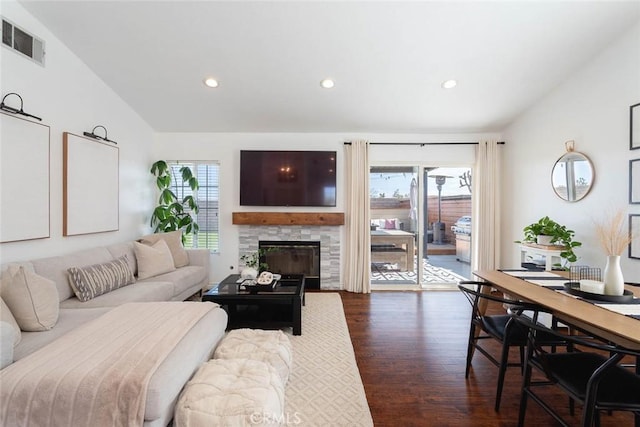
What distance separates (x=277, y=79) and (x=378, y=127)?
1.73m

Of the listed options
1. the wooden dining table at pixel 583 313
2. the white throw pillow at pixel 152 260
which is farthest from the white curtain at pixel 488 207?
the white throw pillow at pixel 152 260

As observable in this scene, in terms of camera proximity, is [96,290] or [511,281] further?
[96,290]

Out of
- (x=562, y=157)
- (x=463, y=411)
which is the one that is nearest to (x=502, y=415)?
(x=463, y=411)

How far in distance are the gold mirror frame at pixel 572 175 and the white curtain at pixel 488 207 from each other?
89 centimetres

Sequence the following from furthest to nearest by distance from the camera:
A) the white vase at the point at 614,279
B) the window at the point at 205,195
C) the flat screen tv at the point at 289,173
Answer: the window at the point at 205,195, the flat screen tv at the point at 289,173, the white vase at the point at 614,279

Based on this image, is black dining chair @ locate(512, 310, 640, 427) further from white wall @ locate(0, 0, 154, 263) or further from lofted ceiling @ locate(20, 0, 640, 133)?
white wall @ locate(0, 0, 154, 263)

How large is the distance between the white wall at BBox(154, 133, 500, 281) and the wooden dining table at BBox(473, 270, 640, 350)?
9.08 feet

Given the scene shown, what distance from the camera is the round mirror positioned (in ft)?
9.87

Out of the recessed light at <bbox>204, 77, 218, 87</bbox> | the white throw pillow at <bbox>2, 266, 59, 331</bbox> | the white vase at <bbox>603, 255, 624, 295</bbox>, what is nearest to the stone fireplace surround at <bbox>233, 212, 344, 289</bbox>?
the recessed light at <bbox>204, 77, 218, 87</bbox>

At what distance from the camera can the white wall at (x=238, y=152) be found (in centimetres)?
448

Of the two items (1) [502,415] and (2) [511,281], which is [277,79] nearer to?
(2) [511,281]

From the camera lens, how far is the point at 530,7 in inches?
93.9

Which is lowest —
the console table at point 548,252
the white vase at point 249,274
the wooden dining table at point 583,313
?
the white vase at point 249,274

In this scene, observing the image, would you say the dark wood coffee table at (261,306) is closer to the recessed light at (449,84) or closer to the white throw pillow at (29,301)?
the white throw pillow at (29,301)
